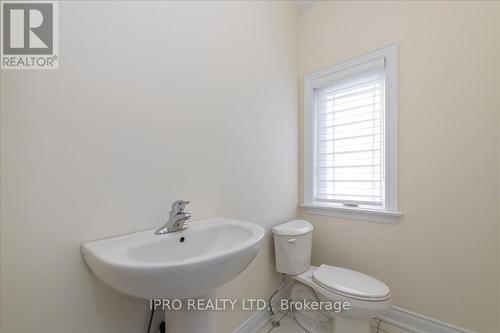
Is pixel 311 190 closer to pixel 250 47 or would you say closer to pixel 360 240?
pixel 360 240

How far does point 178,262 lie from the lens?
22.3 inches

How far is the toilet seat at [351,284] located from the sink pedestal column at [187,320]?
29.6 inches

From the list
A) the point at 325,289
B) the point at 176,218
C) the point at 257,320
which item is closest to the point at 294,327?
the point at 257,320

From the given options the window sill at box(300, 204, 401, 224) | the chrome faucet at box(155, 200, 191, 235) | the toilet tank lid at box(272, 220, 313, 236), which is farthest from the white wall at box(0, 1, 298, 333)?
the window sill at box(300, 204, 401, 224)

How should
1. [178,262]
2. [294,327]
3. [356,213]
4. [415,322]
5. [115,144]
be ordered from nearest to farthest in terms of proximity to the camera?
[178,262], [115,144], [415,322], [294,327], [356,213]

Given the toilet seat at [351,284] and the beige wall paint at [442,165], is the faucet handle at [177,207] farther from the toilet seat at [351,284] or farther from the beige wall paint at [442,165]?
the beige wall paint at [442,165]

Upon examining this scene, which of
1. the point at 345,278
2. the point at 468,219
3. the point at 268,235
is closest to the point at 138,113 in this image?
the point at 268,235

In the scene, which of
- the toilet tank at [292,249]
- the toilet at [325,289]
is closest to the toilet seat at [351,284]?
the toilet at [325,289]

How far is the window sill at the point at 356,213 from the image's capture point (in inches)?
56.5

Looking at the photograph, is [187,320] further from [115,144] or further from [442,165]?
[442,165]

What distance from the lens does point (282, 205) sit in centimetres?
168

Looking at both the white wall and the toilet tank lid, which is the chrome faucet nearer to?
the white wall

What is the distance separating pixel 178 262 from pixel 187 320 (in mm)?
408

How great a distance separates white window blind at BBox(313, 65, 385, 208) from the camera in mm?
1528
